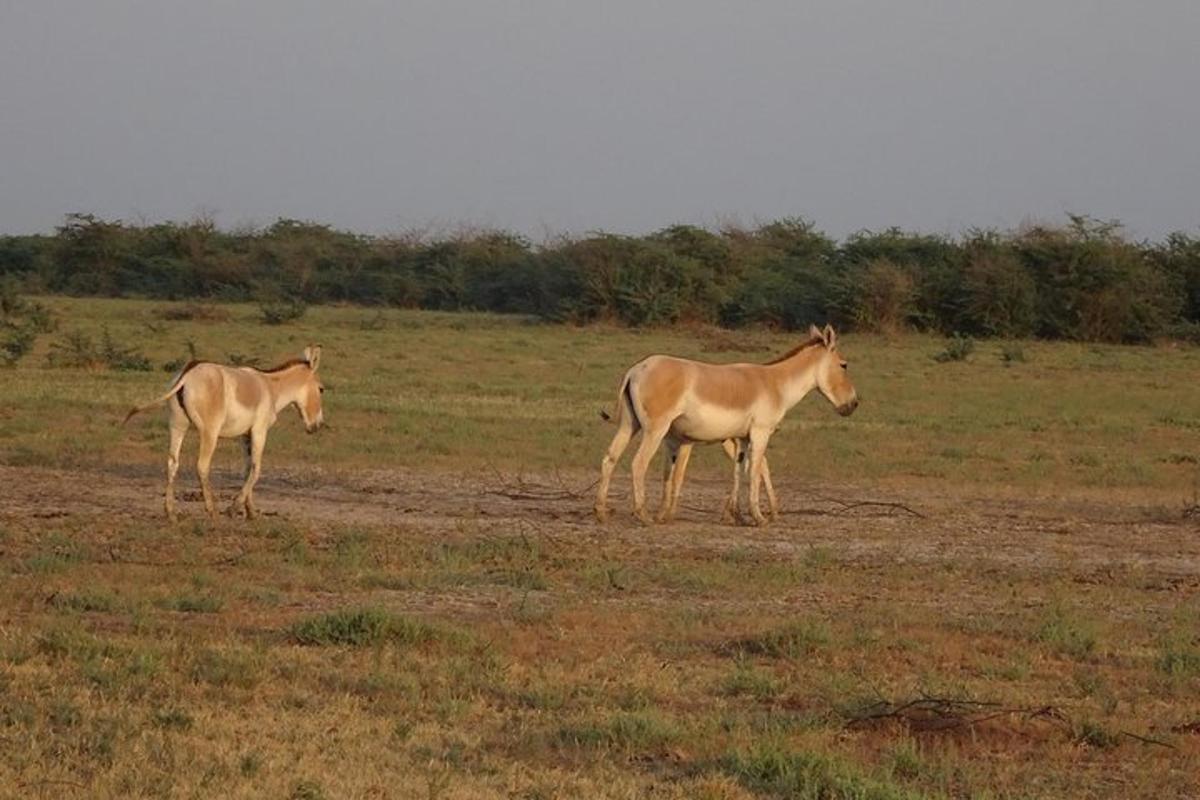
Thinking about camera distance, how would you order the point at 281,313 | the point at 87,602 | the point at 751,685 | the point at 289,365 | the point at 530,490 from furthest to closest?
the point at 281,313, the point at 530,490, the point at 289,365, the point at 87,602, the point at 751,685

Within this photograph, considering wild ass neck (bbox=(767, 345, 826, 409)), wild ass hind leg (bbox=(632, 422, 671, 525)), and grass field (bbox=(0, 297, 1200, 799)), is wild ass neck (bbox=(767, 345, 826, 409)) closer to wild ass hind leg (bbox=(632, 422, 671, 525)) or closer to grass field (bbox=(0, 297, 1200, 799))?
grass field (bbox=(0, 297, 1200, 799))

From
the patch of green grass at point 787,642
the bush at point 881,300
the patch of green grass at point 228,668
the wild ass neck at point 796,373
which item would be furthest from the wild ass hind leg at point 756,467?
the bush at point 881,300

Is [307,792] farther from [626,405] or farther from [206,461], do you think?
[626,405]

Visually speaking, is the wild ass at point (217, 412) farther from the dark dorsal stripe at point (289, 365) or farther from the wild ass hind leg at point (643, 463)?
the wild ass hind leg at point (643, 463)

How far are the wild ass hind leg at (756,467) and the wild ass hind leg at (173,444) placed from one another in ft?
14.8

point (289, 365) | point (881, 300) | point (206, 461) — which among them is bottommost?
point (206, 461)

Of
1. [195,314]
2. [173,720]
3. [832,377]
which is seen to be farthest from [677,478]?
[195,314]

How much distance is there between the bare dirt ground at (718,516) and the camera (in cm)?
1301

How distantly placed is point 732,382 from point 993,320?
30.7m

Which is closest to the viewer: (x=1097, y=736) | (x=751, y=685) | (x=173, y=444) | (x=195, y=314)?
(x=1097, y=736)

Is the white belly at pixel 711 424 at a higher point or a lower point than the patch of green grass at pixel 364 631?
higher

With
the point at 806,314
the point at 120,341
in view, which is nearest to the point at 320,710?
the point at 120,341

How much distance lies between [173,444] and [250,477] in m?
0.64

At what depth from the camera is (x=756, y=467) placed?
48.1 feet
